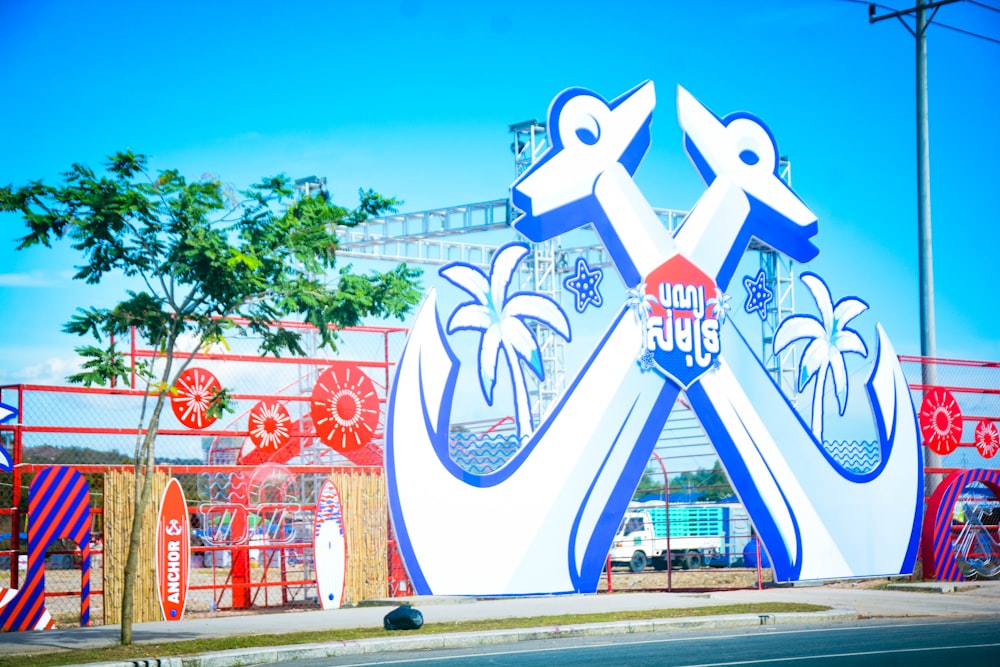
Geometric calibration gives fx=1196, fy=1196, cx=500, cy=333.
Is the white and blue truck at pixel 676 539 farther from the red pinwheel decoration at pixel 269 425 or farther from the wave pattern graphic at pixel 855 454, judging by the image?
the red pinwheel decoration at pixel 269 425

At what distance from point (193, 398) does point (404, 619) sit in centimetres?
573

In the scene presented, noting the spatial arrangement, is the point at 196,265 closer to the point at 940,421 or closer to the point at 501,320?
the point at 501,320

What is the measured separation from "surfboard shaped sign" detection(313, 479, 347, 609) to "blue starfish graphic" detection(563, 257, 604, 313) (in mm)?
5059

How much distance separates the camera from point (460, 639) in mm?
14578

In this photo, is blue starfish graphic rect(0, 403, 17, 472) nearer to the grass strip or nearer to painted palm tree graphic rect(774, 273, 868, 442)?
→ the grass strip

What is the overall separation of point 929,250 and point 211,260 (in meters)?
17.9

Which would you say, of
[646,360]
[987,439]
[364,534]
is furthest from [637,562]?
[364,534]

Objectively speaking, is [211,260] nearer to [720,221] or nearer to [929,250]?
[720,221]

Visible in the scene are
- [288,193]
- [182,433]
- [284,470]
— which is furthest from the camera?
[284,470]

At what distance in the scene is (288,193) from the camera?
589 inches

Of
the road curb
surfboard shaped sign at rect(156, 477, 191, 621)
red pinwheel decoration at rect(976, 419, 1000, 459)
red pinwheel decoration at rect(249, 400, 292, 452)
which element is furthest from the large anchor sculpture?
the road curb

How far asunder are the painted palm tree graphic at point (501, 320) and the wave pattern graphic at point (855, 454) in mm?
7256

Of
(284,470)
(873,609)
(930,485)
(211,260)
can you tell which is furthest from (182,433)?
(930,485)

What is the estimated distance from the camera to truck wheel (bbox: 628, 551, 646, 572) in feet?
115
